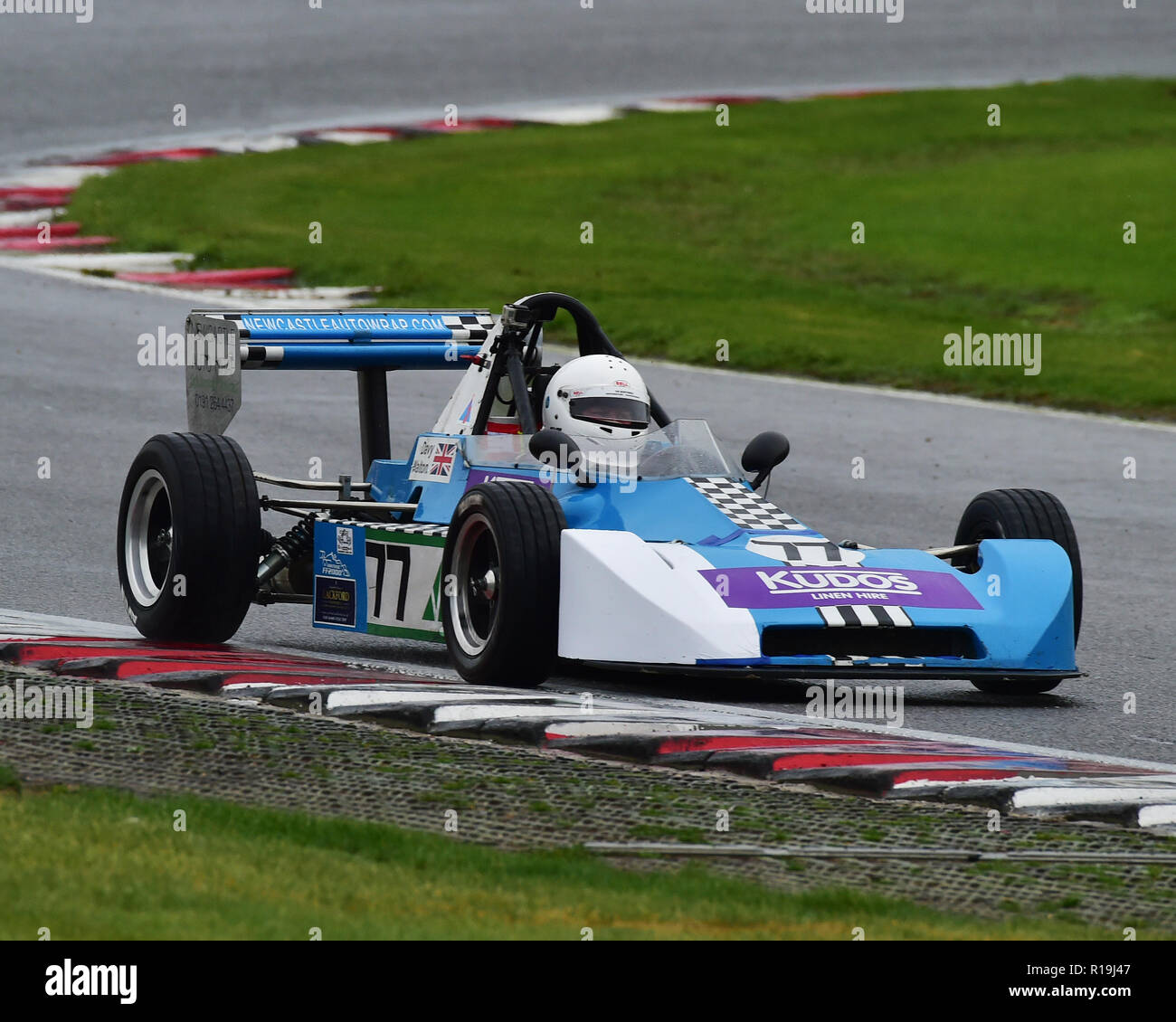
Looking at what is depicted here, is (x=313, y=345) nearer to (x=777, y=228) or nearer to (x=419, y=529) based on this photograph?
(x=419, y=529)

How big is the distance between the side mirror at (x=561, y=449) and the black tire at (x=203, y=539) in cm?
117

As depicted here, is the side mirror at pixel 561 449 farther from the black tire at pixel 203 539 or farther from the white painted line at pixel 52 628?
the white painted line at pixel 52 628

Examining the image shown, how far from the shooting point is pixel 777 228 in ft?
86.8

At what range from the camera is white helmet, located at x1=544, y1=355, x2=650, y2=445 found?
907 centimetres

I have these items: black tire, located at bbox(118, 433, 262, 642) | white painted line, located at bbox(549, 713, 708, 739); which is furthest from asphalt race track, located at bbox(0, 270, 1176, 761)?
white painted line, located at bbox(549, 713, 708, 739)

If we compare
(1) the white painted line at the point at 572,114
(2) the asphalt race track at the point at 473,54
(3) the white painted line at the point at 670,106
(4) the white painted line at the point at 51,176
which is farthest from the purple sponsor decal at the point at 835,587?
(3) the white painted line at the point at 670,106

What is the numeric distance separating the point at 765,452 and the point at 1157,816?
3353mm

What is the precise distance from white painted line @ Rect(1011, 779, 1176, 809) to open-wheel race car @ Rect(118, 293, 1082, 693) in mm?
1683

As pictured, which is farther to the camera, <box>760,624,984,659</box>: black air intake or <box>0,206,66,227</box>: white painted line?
<box>0,206,66,227</box>: white painted line

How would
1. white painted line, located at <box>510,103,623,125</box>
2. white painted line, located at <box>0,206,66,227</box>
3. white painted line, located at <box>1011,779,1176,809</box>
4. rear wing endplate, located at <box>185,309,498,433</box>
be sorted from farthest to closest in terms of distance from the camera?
white painted line, located at <box>510,103,623,125</box> < white painted line, located at <box>0,206,66,227</box> < rear wing endplate, located at <box>185,309,498,433</box> < white painted line, located at <box>1011,779,1176,809</box>

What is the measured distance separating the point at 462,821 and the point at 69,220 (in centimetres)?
1788

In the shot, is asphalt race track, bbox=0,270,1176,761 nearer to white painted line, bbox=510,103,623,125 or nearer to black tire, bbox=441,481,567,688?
black tire, bbox=441,481,567,688
